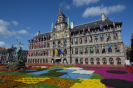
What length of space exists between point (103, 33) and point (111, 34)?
3301 millimetres

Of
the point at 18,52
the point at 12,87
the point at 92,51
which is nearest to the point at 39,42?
the point at 18,52

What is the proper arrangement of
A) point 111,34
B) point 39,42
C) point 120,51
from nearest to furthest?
point 120,51
point 111,34
point 39,42

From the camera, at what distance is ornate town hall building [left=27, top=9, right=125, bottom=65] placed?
37031mm

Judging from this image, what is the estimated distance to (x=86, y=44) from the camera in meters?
43.3

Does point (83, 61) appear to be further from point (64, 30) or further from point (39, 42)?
point (39, 42)

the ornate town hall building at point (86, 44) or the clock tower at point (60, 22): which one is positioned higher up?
the clock tower at point (60, 22)

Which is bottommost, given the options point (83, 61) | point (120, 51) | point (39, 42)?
point (83, 61)

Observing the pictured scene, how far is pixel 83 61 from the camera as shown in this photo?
141ft

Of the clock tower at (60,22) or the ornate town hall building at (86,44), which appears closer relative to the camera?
the ornate town hall building at (86,44)

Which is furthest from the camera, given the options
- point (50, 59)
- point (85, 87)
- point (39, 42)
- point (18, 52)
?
point (39, 42)

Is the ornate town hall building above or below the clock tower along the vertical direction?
below

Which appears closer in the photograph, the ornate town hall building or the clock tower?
the ornate town hall building

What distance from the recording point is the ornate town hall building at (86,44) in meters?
37.0

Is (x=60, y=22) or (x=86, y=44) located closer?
(x=86, y=44)
